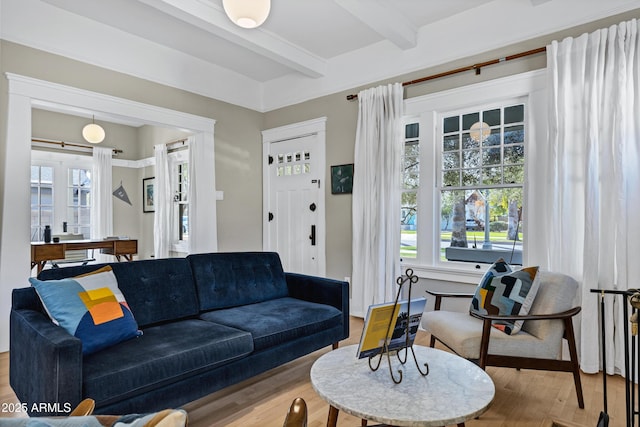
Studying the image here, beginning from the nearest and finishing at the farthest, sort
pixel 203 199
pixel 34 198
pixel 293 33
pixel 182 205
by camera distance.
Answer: pixel 293 33 < pixel 203 199 < pixel 182 205 < pixel 34 198

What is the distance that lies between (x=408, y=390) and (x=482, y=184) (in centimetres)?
250

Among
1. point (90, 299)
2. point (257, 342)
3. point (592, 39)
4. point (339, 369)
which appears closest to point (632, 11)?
point (592, 39)

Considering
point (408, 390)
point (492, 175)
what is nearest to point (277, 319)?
point (408, 390)

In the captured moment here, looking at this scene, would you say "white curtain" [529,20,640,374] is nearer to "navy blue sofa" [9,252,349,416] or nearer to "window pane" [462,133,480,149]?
"window pane" [462,133,480,149]

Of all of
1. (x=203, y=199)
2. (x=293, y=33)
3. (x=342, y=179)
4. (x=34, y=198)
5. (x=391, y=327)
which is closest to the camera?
(x=391, y=327)

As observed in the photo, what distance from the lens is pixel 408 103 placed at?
3871 millimetres

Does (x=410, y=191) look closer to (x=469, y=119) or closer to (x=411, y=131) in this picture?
(x=411, y=131)

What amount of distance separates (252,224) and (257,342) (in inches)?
118

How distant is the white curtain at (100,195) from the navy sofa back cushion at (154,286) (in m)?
4.58

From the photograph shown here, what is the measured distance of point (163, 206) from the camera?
A: 19.4 ft

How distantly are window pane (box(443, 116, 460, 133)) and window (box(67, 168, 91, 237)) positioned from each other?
6081 mm

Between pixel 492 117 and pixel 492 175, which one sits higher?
pixel 492 117

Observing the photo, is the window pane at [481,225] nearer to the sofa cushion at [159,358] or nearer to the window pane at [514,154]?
the window pane at [514,154]

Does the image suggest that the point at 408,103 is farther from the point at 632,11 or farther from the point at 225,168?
the point at 225,168
